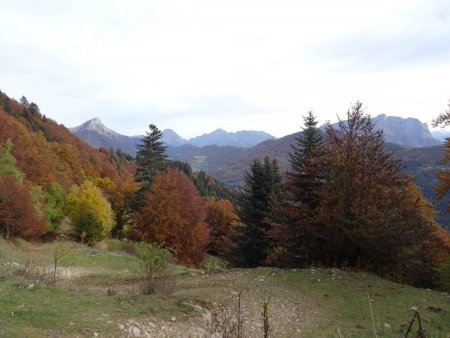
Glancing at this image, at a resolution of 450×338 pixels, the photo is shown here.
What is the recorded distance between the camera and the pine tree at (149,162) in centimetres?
3753

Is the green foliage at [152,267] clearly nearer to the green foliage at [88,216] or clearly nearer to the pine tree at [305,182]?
the pine tree at [305,182]

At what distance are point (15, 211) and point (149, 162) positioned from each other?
13.1m

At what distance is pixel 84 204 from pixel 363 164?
27.9 m

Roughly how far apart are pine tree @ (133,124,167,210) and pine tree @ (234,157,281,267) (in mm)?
12199

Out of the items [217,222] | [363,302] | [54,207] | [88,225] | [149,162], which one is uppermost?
[149,162]

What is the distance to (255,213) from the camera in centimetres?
2817

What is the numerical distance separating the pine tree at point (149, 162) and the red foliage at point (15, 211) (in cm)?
968

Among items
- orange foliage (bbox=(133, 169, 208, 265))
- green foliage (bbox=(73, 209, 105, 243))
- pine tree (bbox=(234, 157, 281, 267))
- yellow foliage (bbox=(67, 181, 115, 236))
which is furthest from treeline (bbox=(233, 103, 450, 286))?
yellow foliage (bbox=(67, 181, 115, 236))

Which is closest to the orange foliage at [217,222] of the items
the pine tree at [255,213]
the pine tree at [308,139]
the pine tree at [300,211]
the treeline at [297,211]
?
the treeline at [297,211]

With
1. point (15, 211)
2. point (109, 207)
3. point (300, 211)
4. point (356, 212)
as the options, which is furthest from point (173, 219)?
point (356, 212)

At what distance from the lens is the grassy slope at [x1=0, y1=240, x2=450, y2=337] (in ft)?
27.0

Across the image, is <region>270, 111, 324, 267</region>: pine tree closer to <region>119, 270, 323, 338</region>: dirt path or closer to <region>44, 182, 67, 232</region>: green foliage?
<region>119, 270, 323, 338</region>: dirt path

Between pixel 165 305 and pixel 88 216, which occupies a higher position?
pixel 165 305

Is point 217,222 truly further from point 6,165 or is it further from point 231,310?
point 231,310
